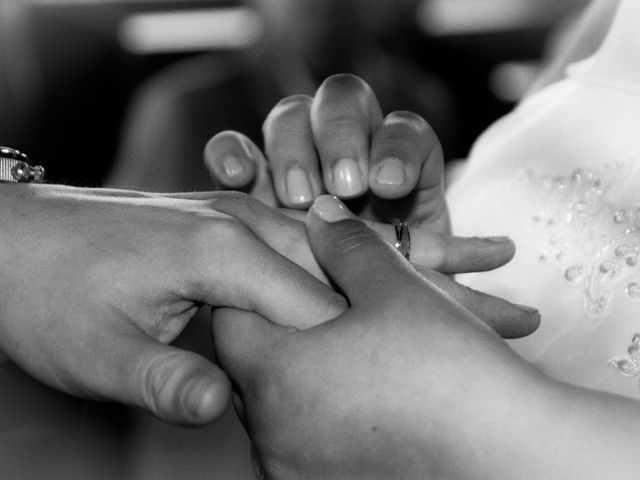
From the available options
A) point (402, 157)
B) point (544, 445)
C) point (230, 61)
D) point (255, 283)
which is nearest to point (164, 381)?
point (255, 283)

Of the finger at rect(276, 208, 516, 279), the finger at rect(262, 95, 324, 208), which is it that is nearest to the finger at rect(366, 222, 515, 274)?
the finger at rect(276, 208, 516, 279)

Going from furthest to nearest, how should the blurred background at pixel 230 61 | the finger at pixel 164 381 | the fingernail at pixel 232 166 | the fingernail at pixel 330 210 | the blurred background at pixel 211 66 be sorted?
the blurred background at pixel 230 61 < the blurred background at pixel 211 66 < the fingernail at pixel 232 166 < the fingernail at pixel 330 210 < the finger at pixel 164 381

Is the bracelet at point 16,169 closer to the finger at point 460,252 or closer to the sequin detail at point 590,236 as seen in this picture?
the finger at point 460,252

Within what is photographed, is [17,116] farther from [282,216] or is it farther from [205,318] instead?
[282,216]

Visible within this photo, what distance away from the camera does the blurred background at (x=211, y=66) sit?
78.7 inches

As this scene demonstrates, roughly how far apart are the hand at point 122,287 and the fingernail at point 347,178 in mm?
117

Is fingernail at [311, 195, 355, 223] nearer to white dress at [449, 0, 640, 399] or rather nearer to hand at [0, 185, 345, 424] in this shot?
hand at [0, 185, 345, 424]

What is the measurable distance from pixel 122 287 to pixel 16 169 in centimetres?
22

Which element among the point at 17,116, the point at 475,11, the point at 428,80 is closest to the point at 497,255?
the point at 428,80

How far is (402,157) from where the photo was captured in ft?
2.32

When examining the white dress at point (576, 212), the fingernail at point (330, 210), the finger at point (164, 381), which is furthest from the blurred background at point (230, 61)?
the finger at point (164, 381)

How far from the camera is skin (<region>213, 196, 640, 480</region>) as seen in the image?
1.55 feet

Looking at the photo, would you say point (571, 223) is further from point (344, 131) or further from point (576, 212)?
point (344, 131)

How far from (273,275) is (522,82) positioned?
7.20 feet
